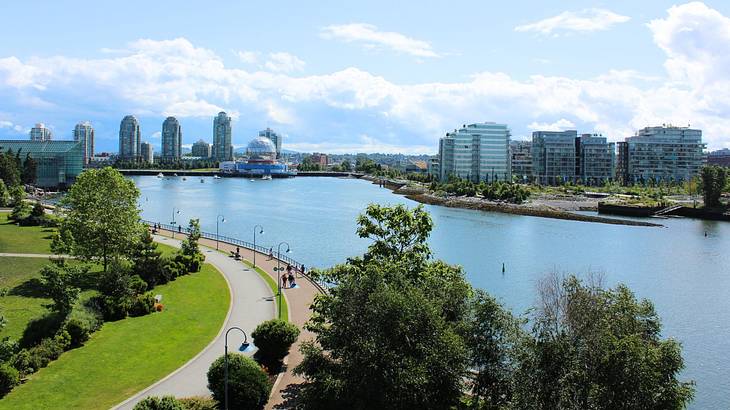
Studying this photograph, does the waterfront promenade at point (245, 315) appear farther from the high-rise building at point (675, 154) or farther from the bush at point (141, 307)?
the high-rise building at point (675, 154)

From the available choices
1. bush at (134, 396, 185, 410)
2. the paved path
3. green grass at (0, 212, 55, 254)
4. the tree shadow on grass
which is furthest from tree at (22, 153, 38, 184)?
bush at (134, 396, 185, 410)

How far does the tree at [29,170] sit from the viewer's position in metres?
121

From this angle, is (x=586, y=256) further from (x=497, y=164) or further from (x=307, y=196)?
(x=497, y=164)

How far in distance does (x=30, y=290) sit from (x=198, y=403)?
21.3m

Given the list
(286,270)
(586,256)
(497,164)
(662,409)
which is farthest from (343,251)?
(497,164)

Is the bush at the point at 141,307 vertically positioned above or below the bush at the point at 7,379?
above

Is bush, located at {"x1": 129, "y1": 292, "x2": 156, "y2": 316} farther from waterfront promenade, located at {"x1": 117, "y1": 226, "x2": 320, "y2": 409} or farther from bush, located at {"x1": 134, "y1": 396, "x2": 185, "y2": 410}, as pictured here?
bush, located at {"x1": 134, "y1": 396, "x2": 185, "y2": 410}

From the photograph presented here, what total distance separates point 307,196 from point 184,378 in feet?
428

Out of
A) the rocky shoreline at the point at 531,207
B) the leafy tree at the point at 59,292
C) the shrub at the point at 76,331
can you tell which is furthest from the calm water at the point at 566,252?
the leafy tree at the point at 59,292

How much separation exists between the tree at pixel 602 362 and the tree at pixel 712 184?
111344mm

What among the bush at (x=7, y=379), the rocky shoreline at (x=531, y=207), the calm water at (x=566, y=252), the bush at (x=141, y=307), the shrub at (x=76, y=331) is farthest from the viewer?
the rocky shoreline at (x=531, y=207)

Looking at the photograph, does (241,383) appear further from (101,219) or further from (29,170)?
(29,170)

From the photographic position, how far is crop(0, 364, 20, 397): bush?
919 inches

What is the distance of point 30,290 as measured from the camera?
3700 centimetres
